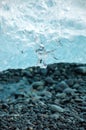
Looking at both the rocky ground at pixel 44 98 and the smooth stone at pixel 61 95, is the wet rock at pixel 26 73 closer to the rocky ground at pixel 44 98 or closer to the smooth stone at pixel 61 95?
the rocky ground at pixel 44 98

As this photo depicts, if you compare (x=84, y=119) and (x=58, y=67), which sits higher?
(x=58, y=67)

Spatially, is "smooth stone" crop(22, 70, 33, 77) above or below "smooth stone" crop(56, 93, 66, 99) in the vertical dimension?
above

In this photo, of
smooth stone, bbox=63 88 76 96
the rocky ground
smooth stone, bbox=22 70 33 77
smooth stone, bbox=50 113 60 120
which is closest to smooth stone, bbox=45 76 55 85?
the rocky ground

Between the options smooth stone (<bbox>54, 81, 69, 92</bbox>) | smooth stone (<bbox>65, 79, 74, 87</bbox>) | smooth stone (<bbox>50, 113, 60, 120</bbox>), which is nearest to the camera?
smooth stone (<bbox>50, 113, 60, 120</bbox>)

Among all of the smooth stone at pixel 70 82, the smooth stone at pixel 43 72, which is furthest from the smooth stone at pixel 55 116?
the smooth stone at pixel 43 72

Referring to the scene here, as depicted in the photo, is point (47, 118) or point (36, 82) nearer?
point (47, 118)

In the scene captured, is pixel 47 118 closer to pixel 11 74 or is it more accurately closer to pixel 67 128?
pixel 67 128

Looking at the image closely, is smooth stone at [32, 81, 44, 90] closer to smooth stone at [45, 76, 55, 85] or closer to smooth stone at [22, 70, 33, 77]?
smooth stone at [45, 76, 55, 85]

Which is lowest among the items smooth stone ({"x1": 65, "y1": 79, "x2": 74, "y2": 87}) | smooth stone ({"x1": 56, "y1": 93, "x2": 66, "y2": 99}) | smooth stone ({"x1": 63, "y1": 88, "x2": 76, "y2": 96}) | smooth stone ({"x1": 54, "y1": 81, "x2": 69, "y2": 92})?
smooth stone ({"x1": 56, "y1": 93, "x2": 66, "y2": 99})

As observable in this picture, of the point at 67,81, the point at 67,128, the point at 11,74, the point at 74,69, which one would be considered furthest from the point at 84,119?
the point at 11,74
